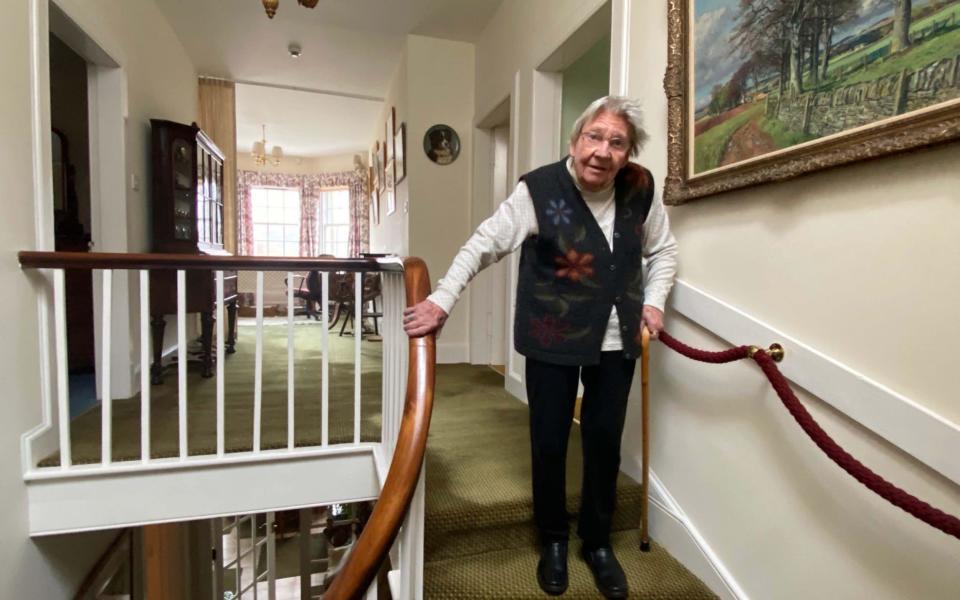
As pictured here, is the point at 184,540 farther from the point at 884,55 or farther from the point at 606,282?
the point at 884,55

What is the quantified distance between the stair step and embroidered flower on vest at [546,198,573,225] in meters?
1.04

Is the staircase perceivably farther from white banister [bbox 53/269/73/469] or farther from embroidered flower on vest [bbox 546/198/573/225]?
white banister [bbox 53/269/73/469]

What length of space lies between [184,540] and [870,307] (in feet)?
13.8

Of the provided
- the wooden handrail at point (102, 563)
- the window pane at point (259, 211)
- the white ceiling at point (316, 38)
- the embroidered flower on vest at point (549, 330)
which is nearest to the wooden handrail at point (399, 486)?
the embroidered flower on vest at point (549, 330)

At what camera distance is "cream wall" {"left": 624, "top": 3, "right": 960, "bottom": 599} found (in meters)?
0.89

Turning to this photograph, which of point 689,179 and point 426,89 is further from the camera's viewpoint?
point 426,89

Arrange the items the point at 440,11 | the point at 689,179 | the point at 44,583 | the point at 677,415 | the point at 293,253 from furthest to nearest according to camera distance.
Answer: the point at 293,253 → the point at 440,11 → the point at 44,583 → the point at 677,415 → the point at 689,179

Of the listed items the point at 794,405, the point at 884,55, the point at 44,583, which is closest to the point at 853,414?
the point at 794,405

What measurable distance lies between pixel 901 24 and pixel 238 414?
278 centimetres

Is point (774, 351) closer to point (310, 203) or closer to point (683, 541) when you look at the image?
point (683, 541)

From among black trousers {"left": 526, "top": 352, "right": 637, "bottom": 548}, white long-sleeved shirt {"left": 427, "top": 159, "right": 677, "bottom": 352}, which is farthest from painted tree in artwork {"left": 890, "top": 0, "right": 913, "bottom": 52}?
black trousers {"left": 526, "top": 352, "right": 637, "bottom": 548}

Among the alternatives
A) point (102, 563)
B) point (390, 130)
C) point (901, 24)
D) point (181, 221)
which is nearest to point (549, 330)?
point (901, 24)

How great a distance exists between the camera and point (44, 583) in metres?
1.90

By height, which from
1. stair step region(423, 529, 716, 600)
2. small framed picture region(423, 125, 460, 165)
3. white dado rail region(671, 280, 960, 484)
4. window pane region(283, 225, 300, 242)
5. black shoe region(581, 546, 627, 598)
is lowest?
stair step region(423, 529, 716, 600)
